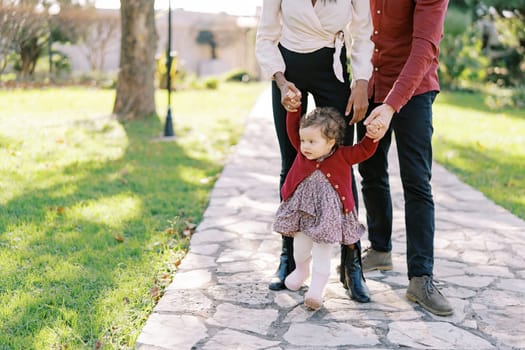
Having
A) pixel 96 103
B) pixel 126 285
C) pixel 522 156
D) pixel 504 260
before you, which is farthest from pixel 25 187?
pixel 96 103

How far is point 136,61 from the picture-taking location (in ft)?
35.1

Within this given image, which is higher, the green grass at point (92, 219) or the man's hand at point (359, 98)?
the man's hand at point (359, 98)

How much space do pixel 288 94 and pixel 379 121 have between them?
468mm

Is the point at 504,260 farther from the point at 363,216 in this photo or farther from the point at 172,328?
the point at 172,328

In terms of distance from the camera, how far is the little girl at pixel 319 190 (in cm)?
325

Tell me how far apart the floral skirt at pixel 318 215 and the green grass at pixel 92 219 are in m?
0.82

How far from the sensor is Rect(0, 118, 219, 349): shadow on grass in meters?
3.14

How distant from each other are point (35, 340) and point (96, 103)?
10.9 metres

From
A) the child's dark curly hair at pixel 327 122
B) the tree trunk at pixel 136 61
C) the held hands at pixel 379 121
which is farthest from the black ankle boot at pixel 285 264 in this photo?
the tree trunk at pixel 136 61

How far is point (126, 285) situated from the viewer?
3672 mm

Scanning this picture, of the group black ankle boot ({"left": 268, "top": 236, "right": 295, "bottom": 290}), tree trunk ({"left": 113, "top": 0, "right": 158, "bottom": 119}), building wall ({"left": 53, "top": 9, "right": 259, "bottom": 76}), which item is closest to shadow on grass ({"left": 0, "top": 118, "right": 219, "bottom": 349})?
black ankle boot ({"left": 268, "top": 236, "right": 295, "bottom": 290})

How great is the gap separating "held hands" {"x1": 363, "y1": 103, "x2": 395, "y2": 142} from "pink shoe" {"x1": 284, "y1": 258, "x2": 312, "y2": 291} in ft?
2.66

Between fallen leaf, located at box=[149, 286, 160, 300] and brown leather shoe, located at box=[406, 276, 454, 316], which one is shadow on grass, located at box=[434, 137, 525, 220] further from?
fallen leaf, located at box=[149, 286, 160, 300]

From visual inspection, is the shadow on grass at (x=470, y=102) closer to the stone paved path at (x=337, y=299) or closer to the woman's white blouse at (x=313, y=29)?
the stone paved path at (x=337, y=299)
